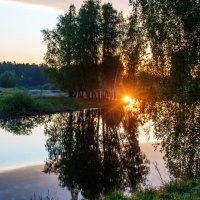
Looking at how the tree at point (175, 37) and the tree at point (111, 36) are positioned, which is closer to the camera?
the tree at point (175, 37)

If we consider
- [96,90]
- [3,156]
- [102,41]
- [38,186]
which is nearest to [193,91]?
[38,186]

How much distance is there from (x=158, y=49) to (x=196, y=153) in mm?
6699

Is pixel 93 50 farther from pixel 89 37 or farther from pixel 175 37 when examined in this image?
pixel 175 37

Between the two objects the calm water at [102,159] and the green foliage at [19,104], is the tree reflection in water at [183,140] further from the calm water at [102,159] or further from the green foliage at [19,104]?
the green foliage at [19,104]

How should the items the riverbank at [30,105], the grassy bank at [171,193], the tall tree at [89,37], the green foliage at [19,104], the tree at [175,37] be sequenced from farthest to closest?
the tall tree at [89,37] → the riverbank at [30,105] → the green foliage at [19,104] → the tree at [175,37] → the grassy bank at [171,193]

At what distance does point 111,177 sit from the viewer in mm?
26750

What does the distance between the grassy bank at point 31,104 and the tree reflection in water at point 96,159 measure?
808 inches

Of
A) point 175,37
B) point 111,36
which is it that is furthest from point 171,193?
point 111,36

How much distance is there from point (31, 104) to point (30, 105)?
265 mm

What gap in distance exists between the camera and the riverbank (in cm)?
7262

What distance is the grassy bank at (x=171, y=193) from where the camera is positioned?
16156mm

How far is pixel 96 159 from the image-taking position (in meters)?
32.7

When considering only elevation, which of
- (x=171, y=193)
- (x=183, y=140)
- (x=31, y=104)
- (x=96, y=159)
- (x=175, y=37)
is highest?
(x=175, y=37)

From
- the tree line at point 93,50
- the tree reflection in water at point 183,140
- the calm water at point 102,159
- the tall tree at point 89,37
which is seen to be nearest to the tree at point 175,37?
the tree reflection in water at point 183,140
